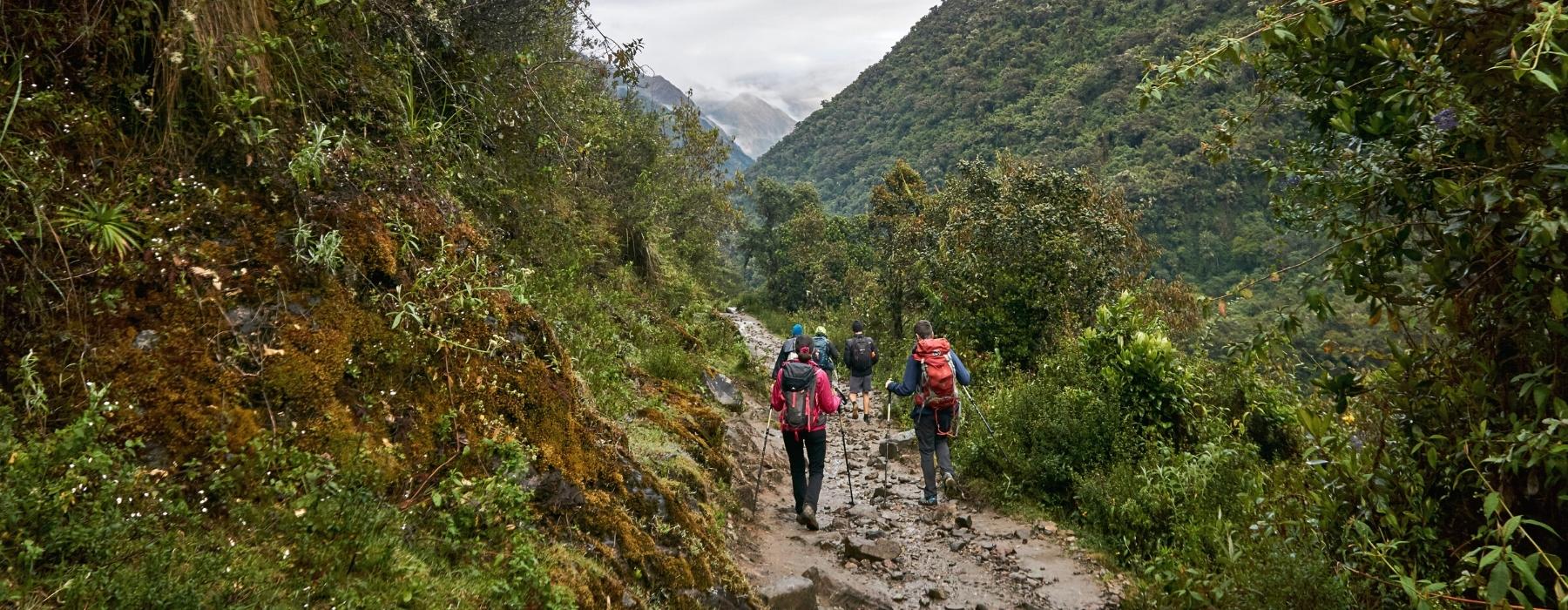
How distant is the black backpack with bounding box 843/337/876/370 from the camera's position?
45.5ft

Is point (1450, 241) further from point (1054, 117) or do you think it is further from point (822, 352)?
point (1054, 117)

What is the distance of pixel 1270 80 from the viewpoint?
3.95 m

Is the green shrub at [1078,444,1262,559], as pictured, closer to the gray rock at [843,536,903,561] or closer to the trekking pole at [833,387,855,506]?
the gray rock at [843,536,903,561]

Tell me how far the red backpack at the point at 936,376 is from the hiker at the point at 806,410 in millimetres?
1234

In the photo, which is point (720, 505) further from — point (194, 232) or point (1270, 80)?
point (1270, 80)

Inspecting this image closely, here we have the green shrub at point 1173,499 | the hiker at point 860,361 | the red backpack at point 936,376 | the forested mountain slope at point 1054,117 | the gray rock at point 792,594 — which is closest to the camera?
the gray rock at point 792,594

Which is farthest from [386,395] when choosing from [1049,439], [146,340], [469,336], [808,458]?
[1049,439]

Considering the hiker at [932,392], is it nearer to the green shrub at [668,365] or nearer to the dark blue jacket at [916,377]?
the dark blue jacket at [916,377]

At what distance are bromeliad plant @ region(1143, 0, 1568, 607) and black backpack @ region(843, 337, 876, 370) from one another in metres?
10.1

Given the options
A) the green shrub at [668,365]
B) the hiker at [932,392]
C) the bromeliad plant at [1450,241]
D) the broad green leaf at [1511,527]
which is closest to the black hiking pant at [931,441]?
the hiker at [932,392]

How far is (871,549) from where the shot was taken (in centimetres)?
741

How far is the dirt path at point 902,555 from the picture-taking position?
6.44 meters

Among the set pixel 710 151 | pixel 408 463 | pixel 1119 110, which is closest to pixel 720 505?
pixel 408 463

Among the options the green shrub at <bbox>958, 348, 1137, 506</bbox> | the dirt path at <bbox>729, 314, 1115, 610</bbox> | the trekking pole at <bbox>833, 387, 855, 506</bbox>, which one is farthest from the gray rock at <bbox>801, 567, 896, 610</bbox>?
the green shrub at <bbox>958, 348, 1137, 506</bbox>
